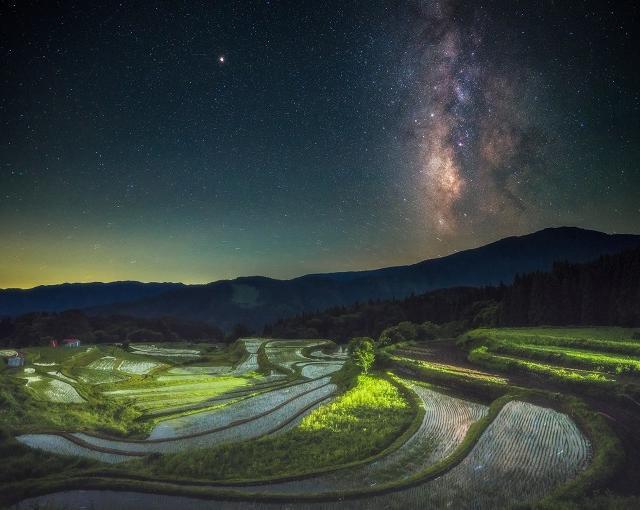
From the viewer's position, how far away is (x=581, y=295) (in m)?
53.9

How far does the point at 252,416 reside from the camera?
23.7 m

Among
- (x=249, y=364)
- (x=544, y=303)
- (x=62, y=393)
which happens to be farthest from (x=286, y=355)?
(x=544, y=303)

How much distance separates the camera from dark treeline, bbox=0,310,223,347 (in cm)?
8456

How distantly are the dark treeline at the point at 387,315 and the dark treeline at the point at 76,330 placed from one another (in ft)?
83.6

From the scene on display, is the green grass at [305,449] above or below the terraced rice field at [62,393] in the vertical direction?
below

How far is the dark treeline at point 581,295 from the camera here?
47156 millimetres

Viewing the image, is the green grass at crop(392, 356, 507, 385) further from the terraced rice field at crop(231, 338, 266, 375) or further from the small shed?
the small shed

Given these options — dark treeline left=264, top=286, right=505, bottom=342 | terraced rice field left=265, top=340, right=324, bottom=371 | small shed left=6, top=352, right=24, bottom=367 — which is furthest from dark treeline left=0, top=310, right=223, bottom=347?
small shed left=6, top=352, right=24, bottom=367

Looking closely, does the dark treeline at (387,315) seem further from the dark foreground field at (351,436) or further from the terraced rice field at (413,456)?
the terraced rice field at (413,456)

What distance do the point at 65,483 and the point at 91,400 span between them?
15.3 m

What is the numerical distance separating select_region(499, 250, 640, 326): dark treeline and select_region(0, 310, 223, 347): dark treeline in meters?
69.1

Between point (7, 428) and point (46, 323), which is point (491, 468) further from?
point (46, 323)

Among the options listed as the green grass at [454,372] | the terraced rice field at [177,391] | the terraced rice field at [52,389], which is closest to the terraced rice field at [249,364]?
the terraced rice field at [177,391]

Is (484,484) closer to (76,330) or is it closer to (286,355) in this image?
(286,355)
